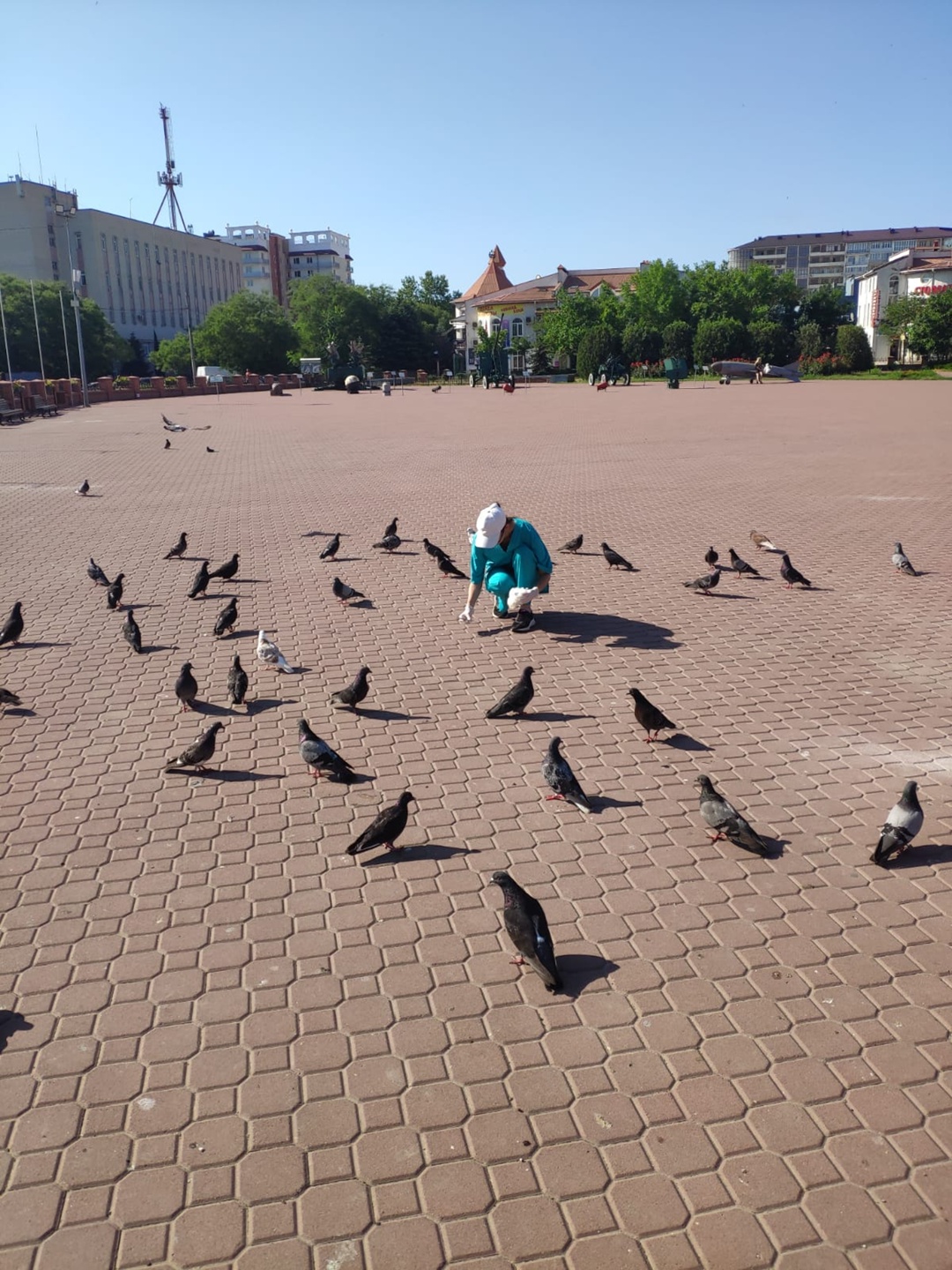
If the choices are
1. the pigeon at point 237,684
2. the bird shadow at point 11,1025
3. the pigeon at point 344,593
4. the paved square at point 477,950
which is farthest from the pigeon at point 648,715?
the pigeon at point 344,593

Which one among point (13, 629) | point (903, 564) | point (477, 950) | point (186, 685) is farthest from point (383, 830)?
point (903, 564)

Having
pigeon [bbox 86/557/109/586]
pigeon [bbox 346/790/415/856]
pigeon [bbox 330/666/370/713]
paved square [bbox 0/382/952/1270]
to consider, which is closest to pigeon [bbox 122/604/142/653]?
paved square [bbox 0/382/952/1270]

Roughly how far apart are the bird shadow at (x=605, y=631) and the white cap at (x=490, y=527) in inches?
40.2

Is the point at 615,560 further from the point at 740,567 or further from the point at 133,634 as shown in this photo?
the point at 133,634

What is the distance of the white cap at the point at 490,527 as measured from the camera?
8.47m

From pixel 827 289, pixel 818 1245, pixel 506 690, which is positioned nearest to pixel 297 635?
pixel 506 690

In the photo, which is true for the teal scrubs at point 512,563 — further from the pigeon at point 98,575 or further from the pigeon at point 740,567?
the pigeon at point 98,575

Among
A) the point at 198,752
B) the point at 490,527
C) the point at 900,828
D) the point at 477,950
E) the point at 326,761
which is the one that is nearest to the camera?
the point at 477,950

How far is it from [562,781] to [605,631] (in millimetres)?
3676

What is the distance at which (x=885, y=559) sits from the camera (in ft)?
38.1

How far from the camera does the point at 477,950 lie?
13.9 feet

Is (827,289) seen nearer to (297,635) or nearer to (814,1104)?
(297,635)

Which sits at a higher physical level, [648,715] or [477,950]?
[648,715]

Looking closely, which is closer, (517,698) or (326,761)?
(326,761)
